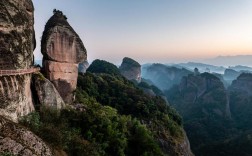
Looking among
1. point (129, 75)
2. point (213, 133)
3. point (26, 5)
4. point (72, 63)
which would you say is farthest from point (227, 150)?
point (129, 75)

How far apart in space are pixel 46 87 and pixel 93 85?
2447 cm

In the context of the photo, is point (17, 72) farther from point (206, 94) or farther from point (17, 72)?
point (206, 94)

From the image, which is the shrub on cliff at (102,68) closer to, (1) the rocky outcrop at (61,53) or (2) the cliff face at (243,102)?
(1) the rocky outcrop at (61,53)

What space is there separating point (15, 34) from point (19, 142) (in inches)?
345

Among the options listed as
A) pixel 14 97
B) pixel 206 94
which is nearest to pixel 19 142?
pixel 14 97

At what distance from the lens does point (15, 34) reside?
2595cm

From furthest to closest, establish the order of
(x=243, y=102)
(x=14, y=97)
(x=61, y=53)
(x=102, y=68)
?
(x=243, y=102) < (x=102, y=68) < (x=61, y=53) < (x=14, y=97)

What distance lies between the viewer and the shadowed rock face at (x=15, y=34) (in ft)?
81.5

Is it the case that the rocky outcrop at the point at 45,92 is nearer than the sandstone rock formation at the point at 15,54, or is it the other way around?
the sandstone rock formation at the point at 15,54

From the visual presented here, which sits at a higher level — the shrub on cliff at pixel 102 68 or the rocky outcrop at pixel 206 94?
the shrub on cliff at pixel 102 68

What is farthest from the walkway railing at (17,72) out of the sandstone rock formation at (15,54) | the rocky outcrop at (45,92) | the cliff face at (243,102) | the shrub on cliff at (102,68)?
the cliff face at (243,102)

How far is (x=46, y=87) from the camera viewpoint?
31516 mm

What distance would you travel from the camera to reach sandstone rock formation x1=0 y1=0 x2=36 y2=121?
80.4 feet

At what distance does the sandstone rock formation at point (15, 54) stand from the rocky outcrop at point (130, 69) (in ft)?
471
